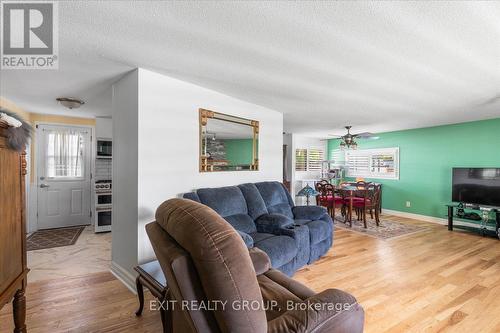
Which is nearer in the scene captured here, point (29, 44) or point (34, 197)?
point (29, 44)

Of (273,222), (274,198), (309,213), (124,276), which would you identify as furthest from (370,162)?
(124,276)

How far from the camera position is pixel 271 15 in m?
1.60

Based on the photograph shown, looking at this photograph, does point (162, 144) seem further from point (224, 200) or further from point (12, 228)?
point (12, 228)

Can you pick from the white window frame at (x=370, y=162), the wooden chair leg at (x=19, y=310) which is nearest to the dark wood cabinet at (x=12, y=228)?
the wooden chair leg at (x=19, y=310)

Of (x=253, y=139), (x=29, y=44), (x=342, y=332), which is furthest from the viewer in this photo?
(x=253, y=139)

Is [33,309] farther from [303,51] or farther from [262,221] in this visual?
[303,51]

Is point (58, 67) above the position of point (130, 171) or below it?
above

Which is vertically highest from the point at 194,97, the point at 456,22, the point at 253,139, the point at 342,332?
the point at 456,22

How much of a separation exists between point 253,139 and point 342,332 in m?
3.00

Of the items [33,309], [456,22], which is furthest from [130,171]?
[456,22]

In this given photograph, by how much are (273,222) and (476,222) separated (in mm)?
4871

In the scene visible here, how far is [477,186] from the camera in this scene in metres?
4.77

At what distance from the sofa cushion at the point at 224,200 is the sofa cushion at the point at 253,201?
0.09 m

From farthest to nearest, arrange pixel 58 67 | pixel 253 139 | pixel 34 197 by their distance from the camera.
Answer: pixel 34 197, pixel 253 139, pixel 58 67
